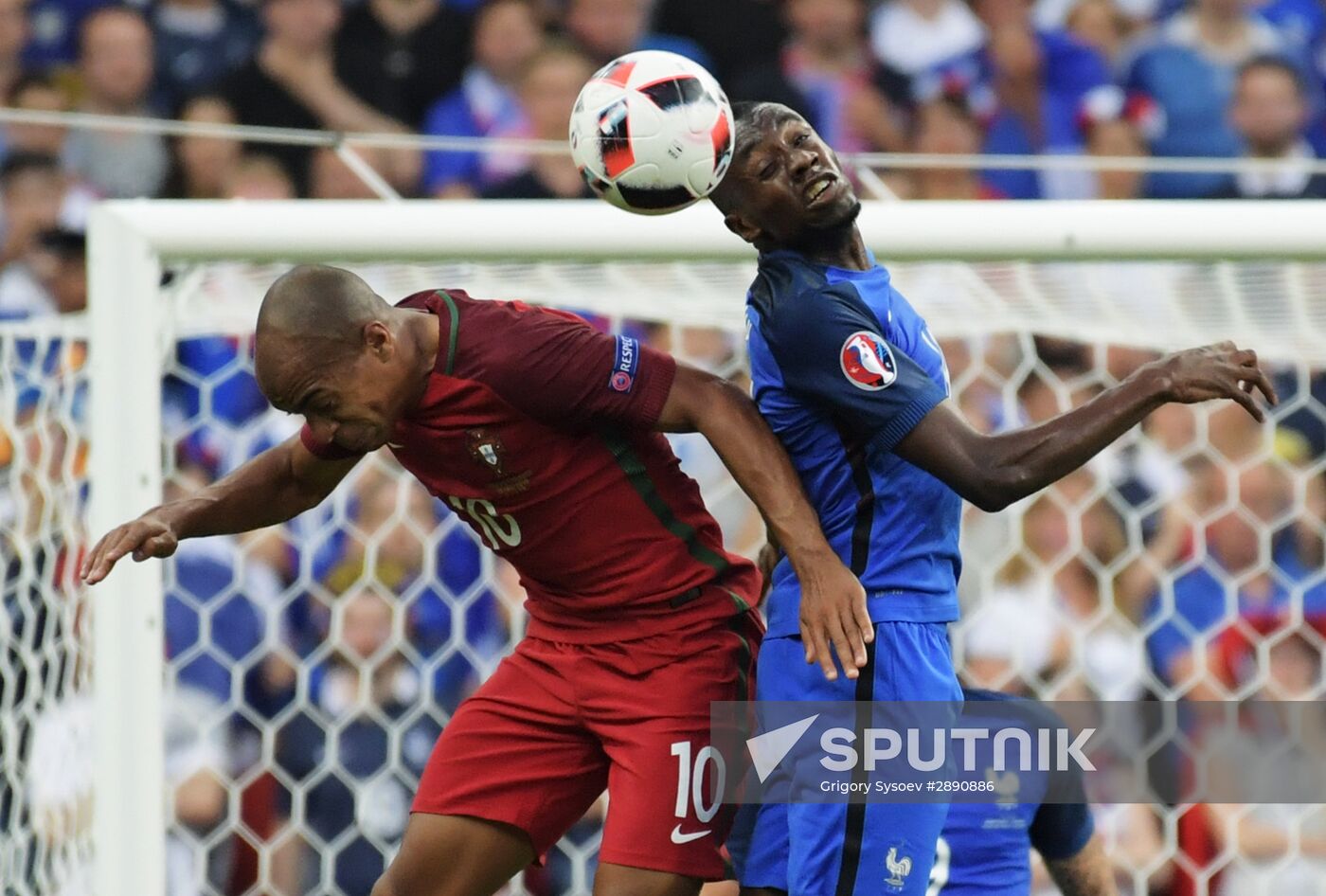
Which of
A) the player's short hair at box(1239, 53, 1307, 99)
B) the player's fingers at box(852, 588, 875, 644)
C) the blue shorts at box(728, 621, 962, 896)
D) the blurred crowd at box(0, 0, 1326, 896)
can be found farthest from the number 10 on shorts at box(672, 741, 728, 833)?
the player's short hair at box(1239, 53, 1307, 99)

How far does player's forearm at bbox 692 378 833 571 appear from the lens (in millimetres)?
2533

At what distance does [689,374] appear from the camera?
2660mm

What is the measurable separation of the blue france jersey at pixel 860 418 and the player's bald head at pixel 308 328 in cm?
58

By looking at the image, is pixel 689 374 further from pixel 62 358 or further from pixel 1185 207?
pixel 62 358

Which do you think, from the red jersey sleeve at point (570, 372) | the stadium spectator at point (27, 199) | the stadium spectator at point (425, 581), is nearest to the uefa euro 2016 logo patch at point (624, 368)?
the red jersey sleeve at point (570, 372)

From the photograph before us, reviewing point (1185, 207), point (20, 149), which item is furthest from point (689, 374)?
point (20, 149)

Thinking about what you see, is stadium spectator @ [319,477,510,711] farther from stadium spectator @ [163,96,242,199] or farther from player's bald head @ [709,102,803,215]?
stadium spectator @ [163,96,242,199]

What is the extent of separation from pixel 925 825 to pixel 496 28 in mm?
3977

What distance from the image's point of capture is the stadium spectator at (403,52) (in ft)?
19.2

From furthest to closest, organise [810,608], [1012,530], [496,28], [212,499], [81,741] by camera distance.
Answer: [496,28] < [1012,530] < [81,741] < [212,499] < [810,608]

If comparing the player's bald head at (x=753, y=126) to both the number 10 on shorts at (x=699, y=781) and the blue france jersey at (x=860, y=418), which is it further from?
the number 10 on shorts at (x=699, y=781)

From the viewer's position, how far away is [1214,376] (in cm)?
235

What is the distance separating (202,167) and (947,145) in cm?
236

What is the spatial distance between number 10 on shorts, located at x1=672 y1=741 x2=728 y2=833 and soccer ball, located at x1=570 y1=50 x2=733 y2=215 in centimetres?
81
